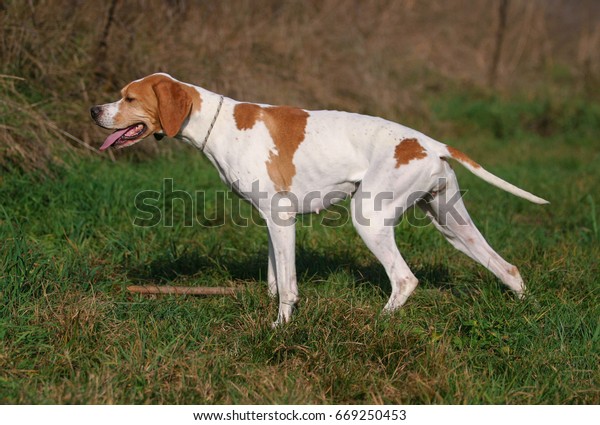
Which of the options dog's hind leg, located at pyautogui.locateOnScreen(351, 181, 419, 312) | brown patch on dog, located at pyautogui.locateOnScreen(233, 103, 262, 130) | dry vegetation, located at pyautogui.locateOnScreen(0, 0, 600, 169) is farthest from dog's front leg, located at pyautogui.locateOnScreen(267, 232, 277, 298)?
dry vegetation, located at pyautogui.locateOnScreen(0, 0, 600, 169)

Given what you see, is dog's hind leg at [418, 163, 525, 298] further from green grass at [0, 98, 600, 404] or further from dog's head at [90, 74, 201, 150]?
dog's head at [90, 74, 201, 150]

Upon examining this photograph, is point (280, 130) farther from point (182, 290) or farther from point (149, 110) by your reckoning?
point (182, 290)

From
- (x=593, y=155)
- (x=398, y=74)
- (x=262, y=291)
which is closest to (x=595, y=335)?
(x=262, y=291)

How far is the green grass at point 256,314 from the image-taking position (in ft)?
12.0

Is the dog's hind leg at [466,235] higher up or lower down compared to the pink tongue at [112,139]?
lower down

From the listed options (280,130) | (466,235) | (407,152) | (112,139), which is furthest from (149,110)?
(466,235)

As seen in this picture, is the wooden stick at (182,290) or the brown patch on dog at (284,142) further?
the wooden stick at (182,290)

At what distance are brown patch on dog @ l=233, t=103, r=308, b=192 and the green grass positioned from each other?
779 mm

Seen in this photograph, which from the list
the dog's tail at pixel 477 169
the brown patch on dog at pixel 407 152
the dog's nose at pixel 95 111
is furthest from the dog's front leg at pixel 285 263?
the dog's nose at pixel 95 111

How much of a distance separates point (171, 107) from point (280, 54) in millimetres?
5802

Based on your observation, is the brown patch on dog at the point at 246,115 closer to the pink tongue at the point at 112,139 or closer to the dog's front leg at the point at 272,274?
the pink tongue at the point at 112,139

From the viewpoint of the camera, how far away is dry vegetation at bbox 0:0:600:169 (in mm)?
7113

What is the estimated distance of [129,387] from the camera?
3.62m

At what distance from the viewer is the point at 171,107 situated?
14.7ft
